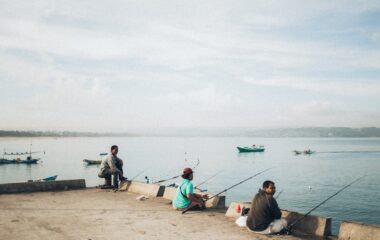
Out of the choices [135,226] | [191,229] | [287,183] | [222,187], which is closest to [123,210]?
[135,226]

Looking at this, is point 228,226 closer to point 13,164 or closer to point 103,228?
point 103,228

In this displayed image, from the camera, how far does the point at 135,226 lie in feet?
26.2

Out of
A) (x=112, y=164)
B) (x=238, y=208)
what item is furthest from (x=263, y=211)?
(x=112, y=164)

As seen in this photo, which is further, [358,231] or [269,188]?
[269,188]

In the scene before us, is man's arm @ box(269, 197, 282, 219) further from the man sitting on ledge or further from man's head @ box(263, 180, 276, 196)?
the man sitting on ledge

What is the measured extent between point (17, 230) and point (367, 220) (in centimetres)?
2953

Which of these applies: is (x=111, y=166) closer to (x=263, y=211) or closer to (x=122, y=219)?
(x=122, y=219)

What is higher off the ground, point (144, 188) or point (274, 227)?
point (274, 227)

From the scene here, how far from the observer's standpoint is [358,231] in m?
6.79

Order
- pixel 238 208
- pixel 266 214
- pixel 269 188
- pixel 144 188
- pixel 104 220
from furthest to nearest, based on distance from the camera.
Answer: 1. pixel 144 188
2. pixel 238 208
3. pixel 104 220
4. pixel 269 188
5. pixel 266 214

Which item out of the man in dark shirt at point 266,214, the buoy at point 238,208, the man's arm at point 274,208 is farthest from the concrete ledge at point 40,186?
the man's arm at point 274,208

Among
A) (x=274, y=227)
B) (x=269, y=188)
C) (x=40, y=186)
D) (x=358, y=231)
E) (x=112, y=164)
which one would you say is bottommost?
(x=40, y=186)

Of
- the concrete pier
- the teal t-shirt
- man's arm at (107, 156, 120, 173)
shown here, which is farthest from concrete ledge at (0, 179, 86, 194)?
the teal t-shirt

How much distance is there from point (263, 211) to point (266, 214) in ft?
0.29
